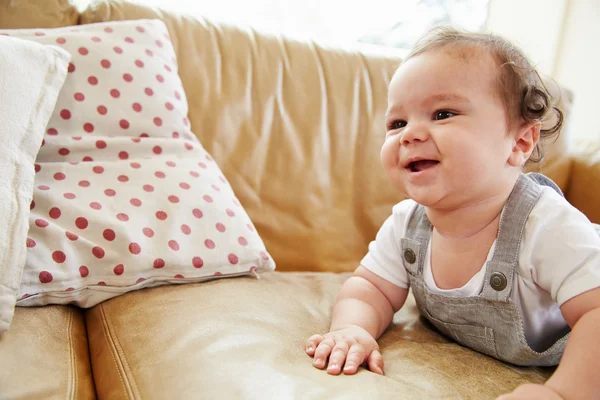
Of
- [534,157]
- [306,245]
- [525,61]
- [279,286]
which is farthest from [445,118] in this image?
[306,245]

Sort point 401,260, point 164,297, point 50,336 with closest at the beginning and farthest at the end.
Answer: point 50,336
point 164,297
point 401,260

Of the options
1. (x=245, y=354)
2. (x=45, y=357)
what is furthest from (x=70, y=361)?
(x=245, y=354)

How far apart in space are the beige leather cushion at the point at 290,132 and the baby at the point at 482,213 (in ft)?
1.39

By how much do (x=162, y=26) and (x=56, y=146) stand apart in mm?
390

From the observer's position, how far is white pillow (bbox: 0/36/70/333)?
0.75m

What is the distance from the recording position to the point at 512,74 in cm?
85

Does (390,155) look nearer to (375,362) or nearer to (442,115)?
(442,115)

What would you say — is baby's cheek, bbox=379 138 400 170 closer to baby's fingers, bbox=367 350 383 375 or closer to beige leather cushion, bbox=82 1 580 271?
baby's fingers, bbox=367 350 383 375

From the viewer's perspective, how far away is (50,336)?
31.0 inches

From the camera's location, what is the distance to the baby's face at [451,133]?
0.81 metres

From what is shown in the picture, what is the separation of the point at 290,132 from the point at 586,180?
791mm

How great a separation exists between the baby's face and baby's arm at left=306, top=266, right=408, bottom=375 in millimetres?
212

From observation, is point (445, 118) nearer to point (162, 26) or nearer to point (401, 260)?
point (401, 260)

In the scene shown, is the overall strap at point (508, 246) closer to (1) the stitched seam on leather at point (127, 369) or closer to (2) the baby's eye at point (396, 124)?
(2) the baby's eye at point (396, 124)
